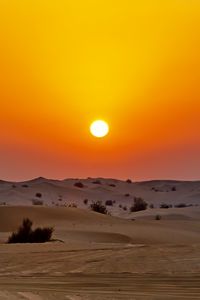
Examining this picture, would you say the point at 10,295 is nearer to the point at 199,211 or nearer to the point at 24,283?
the point at 24,283

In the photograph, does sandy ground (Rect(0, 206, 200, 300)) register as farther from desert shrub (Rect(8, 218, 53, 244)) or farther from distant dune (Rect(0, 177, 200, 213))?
distant dune (Rect(0, 177, 200, 213))

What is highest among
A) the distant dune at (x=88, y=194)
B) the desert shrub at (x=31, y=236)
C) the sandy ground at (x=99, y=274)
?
the distant dune at (x=88, y=194)

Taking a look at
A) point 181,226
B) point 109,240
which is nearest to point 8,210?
point 181,226

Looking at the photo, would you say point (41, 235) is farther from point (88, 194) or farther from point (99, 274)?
point (88, 194)

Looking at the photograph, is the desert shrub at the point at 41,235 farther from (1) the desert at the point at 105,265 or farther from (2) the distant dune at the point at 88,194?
(2) the distant dune at the point at 88,194

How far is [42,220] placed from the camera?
47781mm

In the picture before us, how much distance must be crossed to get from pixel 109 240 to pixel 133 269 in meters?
17.0

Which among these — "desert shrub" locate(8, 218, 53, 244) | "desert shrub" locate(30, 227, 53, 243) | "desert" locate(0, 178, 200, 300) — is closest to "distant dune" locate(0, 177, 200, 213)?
"desert" locate(0, 178, 200, 300)

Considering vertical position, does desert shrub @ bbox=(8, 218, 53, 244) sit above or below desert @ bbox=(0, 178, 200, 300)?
above

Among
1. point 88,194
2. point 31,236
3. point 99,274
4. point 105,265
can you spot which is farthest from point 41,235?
point 88,194

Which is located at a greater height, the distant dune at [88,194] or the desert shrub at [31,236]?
the distant dune at [88,194]

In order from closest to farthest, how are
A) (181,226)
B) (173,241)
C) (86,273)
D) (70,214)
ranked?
(86,273) < (173,241) < (181,226) < (70,214)

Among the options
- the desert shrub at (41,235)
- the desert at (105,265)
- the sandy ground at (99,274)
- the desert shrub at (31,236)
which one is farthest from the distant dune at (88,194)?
the sandy ground at (99,274)

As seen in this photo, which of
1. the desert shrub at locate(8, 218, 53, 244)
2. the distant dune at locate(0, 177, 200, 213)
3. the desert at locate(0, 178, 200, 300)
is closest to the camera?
the desert at locate(0, 178, 200, 300)
